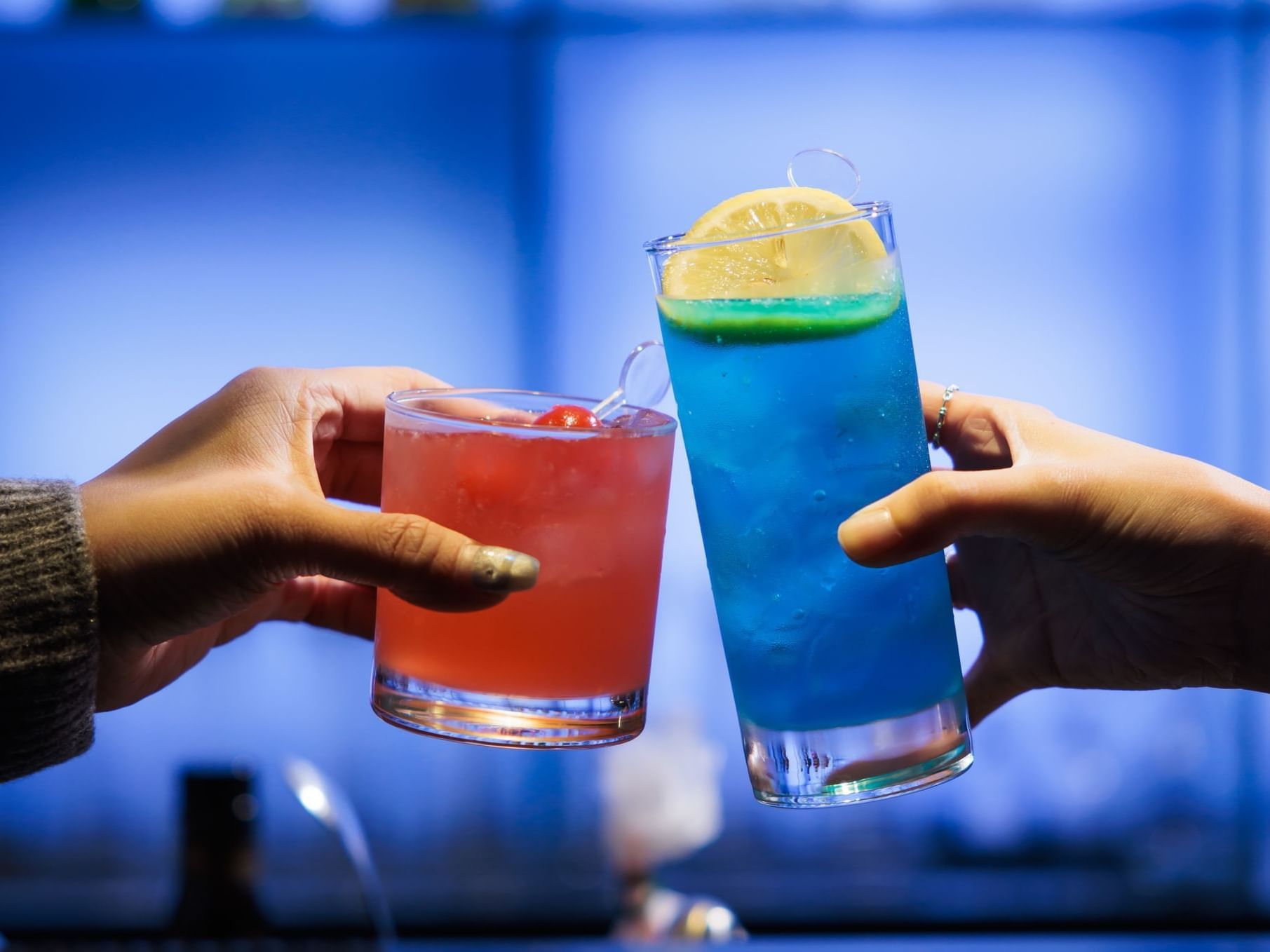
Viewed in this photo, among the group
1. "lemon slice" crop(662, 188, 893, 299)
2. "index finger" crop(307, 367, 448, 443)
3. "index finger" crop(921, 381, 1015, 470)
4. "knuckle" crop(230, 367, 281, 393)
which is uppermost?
"lemon slice" crop(662, 188, 893, 299)

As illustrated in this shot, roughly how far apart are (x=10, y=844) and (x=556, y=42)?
2416mm

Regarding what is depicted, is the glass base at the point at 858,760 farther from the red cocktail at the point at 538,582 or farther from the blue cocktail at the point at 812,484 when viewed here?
the red cocktail at the point at 538,582

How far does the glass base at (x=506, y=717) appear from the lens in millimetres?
1081

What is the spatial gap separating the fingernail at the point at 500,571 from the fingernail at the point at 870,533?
0.25m

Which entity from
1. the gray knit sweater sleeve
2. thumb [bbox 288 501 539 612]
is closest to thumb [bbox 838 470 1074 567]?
thumb [bbox 288 501 539 612]

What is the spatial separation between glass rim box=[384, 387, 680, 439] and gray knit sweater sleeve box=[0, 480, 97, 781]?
30cm

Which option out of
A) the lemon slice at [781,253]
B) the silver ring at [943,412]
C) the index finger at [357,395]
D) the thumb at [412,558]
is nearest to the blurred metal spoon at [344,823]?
the index finger at [357,395]

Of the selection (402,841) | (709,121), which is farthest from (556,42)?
(402,841)

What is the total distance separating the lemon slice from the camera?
3.27 ft

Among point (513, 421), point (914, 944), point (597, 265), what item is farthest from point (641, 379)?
point (914, 944)

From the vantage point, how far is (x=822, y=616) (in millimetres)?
1048

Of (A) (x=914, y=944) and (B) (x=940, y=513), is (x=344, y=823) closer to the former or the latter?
(A) (x=914, y=944)

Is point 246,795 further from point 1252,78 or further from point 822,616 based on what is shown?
point 1252,78

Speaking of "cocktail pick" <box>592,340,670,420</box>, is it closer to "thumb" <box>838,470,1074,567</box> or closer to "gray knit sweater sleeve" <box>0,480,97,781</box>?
"thumb" <box>838,470,1074,567</box>
